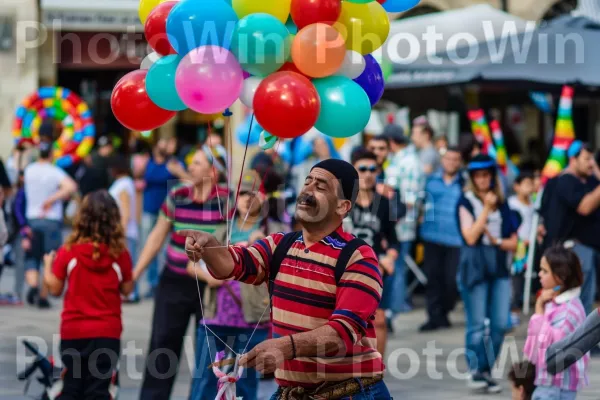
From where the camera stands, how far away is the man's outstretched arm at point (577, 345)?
187 inches

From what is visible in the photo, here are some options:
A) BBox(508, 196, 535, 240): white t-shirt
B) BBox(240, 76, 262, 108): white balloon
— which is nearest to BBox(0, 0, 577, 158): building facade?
BBox(508, 196, 535, 240): white t-shirt

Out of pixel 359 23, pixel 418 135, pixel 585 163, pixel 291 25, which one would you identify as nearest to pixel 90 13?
pixel 418 135

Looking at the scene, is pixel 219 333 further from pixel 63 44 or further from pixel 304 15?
pixel 63 44

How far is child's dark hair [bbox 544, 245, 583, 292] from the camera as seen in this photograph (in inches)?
239

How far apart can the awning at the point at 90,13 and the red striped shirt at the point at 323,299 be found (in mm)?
16655

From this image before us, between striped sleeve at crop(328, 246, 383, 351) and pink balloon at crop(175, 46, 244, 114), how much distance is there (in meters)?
1.02

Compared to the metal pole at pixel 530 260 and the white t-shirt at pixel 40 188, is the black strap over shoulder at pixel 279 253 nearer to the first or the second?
the metal pole at pixel 530 260

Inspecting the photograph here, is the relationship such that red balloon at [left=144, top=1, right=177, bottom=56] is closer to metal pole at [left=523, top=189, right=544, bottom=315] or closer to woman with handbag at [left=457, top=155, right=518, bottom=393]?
woman with handbag at [left=457, top=155, right=518, bottom=393]

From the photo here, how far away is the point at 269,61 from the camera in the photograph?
4.83 m

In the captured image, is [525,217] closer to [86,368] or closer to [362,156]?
[362,156]

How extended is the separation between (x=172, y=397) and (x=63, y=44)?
14.5 metres

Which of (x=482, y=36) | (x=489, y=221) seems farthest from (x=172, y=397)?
(x=482, y=36)

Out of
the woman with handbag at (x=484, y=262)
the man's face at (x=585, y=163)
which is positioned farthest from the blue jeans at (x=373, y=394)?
the man's face at (x=585, y=163)

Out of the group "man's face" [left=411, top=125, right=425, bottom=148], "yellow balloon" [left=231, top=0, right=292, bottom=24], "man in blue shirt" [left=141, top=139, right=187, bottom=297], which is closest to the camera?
"yellow balloon" [left=231, top=0, right=292, bottom=24]
